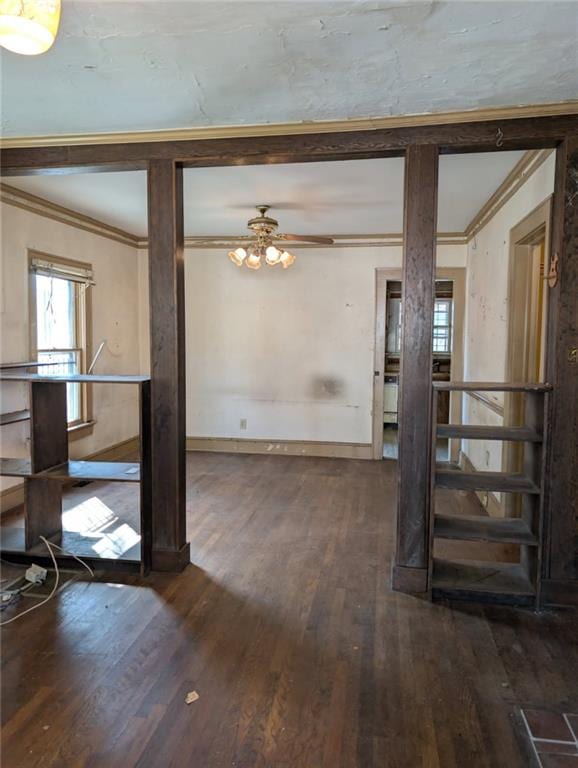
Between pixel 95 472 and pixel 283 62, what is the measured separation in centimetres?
231

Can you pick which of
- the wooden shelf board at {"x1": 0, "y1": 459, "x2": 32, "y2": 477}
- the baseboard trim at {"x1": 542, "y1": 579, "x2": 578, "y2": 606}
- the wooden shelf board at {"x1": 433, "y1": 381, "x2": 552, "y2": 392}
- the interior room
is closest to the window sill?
the interior room

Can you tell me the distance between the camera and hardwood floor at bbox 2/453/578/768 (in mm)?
1668

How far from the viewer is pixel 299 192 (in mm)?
3863

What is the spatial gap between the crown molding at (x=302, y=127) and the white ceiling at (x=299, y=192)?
2.00 ft

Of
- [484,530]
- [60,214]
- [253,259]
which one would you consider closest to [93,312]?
[60,214]

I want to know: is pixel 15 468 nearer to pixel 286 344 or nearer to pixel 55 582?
pixel 55 582

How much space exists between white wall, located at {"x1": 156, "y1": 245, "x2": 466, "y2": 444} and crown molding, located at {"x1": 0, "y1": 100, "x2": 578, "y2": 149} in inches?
120

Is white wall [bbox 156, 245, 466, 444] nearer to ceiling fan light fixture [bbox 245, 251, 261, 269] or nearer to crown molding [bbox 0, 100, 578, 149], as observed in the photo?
ceiling fan light fixture [bbox 245, 251, 261, 269]

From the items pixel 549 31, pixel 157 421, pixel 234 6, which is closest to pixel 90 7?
pixel 234 6

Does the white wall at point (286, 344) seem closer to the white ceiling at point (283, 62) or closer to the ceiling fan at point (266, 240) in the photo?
the ceiling fan at point (266, 240)

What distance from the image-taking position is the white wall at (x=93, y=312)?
149 inches

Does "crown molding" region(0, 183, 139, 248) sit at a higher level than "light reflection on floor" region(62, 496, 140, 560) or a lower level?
higher

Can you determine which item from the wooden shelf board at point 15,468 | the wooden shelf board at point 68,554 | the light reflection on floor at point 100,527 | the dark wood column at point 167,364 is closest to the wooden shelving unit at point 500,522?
the dark wood column at point 167,364

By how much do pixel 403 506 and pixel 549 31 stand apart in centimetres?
215
